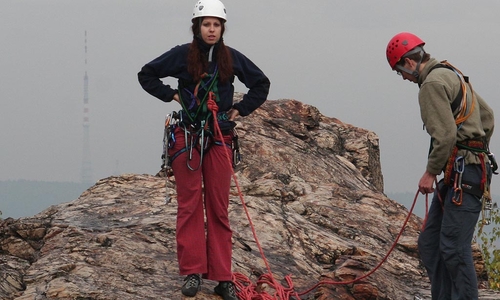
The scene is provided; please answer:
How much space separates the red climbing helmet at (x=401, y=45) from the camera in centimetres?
872

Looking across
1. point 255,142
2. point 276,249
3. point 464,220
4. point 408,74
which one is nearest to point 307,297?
point 276,249

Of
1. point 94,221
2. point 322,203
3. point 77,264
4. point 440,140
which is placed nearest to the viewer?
point 440,140

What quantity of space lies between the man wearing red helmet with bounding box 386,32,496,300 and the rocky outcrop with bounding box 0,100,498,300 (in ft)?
5.47

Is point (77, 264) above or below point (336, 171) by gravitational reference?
below

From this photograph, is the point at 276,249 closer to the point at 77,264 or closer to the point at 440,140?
the point at 77,264

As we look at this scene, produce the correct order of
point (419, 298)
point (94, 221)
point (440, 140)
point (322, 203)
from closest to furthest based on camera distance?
1. point (440, 140)
2. point (419, 298)
3. point (94, 221)
4. point (322, 203)

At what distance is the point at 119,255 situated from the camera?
32.6 ft

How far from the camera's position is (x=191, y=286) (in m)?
8.97

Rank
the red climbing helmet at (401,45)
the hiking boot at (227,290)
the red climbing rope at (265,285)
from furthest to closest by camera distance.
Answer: the red climbing rope at (265,285), the hiking boot at (227,290), the red climbing helmet at (401,45)

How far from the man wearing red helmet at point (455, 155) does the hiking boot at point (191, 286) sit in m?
2.54

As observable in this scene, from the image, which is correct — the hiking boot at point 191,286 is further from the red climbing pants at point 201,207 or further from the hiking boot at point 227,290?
the hiking boot at point 227,290

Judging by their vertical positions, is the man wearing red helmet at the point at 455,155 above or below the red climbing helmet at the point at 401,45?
below

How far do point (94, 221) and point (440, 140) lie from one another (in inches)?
211

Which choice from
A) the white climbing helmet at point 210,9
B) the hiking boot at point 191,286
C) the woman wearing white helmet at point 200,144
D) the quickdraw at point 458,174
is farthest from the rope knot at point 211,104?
the quickdraw at point 458,174
